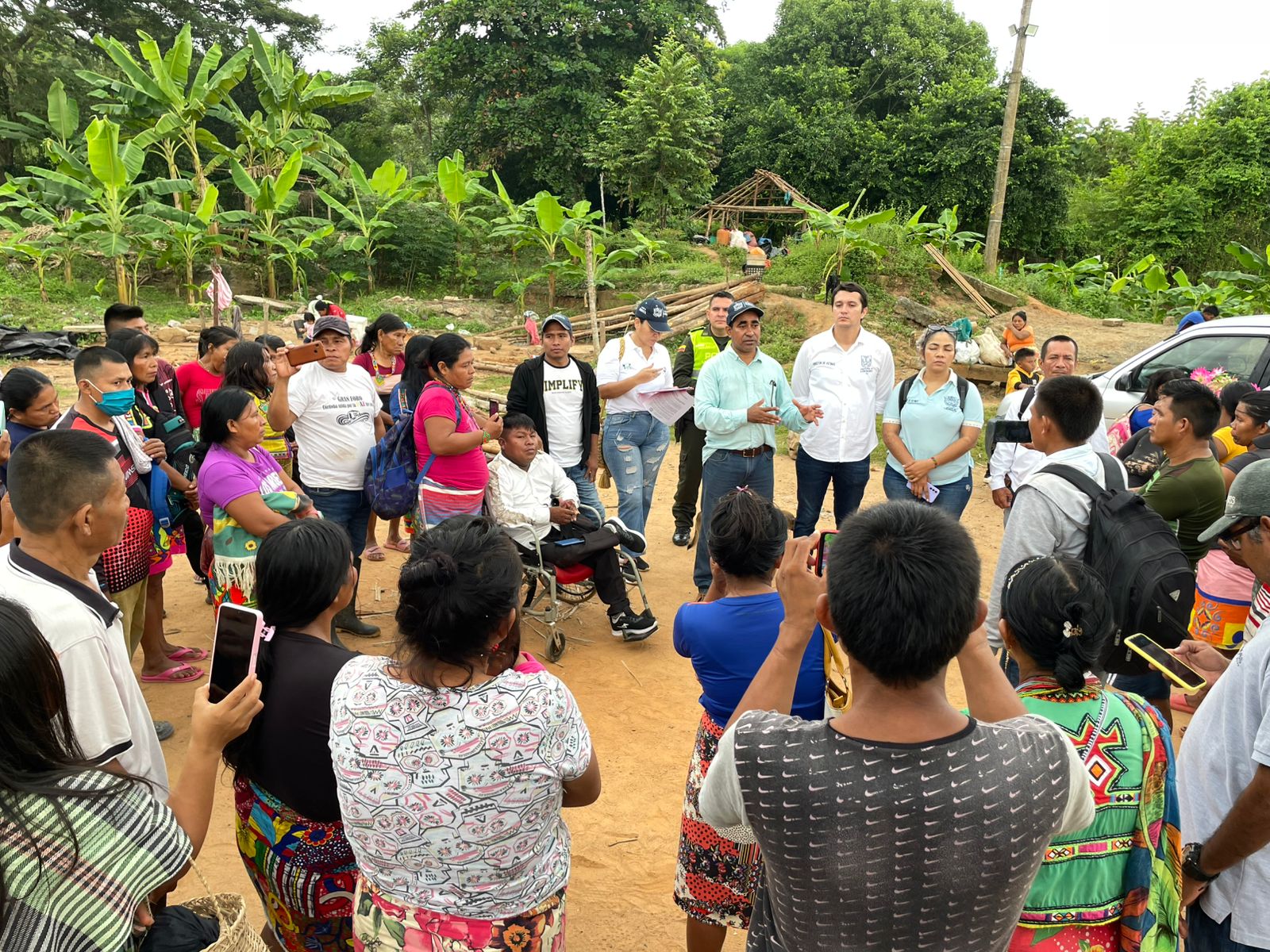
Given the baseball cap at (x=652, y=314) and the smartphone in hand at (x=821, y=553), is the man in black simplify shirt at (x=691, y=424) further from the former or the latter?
the smartphone in hand at (x=821, y=553)

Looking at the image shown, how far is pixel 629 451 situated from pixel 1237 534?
13.9 feet

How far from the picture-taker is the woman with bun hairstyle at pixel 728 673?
2.47 meters

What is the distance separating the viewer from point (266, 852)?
2309 mm

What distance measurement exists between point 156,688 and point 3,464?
1.41 metres

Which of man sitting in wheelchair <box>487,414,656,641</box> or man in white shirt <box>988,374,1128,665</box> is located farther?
man sitting in wheelchair <box>487,414,656,641</box>

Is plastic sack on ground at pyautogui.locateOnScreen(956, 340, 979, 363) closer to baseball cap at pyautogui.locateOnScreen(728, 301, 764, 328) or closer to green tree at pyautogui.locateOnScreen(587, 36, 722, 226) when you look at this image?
baseball cap at pyautogui.locateOnScreen(728, 301, 764, 328)

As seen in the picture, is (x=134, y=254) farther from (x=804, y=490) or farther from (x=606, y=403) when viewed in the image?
(x=804, y=490)

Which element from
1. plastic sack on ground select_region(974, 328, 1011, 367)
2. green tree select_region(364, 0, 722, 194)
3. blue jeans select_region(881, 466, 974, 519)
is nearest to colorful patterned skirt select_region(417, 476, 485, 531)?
blue jeans select_region(881, 466, 974, 519)

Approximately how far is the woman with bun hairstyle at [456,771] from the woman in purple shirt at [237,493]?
7.27ft

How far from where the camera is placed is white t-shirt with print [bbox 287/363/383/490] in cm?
506

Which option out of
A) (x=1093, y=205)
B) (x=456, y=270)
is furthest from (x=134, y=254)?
(x=1093, y=205)

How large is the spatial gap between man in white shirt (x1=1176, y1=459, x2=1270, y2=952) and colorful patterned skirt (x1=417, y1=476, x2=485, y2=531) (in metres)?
3.74

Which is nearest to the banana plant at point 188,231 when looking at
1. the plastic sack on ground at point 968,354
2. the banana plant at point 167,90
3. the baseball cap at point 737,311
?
the banana plant at point 167,90

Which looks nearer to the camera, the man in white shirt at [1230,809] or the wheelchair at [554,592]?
the man in white shirt at [1230,809]
